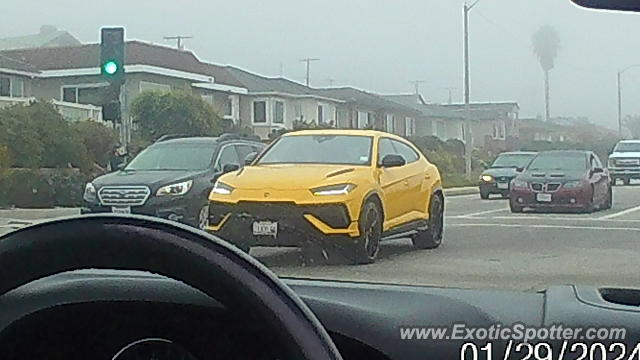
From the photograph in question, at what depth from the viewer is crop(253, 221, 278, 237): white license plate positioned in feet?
15.6

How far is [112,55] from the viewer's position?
4320mm

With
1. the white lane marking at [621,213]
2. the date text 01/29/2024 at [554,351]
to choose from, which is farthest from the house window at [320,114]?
the white lane marking at [621,213]

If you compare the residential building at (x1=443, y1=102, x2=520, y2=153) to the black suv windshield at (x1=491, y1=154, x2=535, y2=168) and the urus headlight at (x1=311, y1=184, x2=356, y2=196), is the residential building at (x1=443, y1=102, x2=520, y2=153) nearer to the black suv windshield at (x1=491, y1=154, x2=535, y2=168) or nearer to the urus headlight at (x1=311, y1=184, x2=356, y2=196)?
the black suv windshield at (x1=491, y1=154, x2=535, y2=168)

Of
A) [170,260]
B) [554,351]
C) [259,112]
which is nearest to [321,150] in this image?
[259,112]

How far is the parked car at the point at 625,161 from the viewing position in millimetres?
4985

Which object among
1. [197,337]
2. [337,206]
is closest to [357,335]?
[197,337]

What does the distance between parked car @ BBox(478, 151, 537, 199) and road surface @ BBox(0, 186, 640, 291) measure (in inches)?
3.6

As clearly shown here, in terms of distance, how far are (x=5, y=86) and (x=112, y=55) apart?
0.82m

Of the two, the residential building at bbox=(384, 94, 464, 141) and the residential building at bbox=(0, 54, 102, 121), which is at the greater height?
the residential building at bbox=(0, 54, 102, 121)

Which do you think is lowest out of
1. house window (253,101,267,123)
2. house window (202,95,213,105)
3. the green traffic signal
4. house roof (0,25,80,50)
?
house window (253,101,267,123)

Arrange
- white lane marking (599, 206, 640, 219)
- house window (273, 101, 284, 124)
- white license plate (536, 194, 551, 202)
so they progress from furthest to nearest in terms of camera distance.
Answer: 1. white license plate (536, 194, 551, 202)
2. white lane marking (599, 206, 640, 219)
3. house window (273, 101, 284, 124)

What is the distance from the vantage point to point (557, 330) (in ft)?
10.3

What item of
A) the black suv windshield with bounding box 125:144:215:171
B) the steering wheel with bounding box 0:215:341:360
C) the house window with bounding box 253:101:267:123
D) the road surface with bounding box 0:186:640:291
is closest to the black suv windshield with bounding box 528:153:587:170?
the road surface with bounding box 0:186:640:291

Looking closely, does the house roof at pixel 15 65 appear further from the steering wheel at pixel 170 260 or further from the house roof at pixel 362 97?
the steering wheel at pixel 170 260
